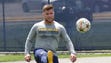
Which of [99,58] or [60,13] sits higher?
[60,13]

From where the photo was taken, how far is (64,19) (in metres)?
16.1

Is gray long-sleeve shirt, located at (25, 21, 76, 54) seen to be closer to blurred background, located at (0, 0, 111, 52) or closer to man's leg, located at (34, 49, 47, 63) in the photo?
man's leg, located at (34, 49, 47, 63)

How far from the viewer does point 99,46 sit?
16.0m

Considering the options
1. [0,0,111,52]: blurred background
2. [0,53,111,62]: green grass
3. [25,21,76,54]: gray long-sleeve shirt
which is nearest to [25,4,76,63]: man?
[25,21,76,54]: gray long-sleeve shirt

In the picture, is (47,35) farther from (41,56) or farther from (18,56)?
(18,56)

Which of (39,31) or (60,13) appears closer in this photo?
(39,31)

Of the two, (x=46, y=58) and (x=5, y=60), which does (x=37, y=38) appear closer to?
(x=46, y=58)

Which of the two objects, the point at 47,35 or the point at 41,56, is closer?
the point at 41,56

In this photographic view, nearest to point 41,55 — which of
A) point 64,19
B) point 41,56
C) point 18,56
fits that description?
point 41,56

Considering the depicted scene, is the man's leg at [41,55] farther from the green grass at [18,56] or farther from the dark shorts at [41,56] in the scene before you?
Answer: the green grass at [18,56]

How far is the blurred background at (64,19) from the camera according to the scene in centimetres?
1592

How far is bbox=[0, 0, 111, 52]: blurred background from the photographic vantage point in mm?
15922

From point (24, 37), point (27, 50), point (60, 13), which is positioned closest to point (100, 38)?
point (60, 13)

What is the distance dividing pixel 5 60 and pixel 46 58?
7.21m
